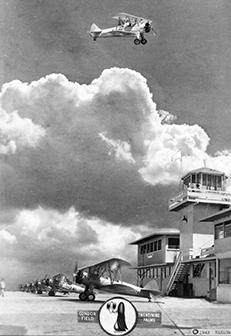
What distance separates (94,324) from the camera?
40.0 ft

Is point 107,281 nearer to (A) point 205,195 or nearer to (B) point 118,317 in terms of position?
(B) point 118,317

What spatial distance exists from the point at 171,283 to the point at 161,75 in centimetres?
1777

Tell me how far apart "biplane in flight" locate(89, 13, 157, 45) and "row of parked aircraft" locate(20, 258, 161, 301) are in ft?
20.7

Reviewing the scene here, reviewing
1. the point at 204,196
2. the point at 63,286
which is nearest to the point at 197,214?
the point at 204,196

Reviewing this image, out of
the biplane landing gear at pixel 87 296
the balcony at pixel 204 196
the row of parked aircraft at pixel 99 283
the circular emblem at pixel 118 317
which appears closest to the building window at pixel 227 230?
the balcony at pixel 204 196

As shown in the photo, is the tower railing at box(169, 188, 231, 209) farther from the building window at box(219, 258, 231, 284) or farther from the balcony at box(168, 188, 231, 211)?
the building window at box(219, 258, 231, 284)

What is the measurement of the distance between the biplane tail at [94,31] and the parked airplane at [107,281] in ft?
20.6

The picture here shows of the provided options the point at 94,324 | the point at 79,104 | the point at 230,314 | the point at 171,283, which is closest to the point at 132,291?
the point at 230,314

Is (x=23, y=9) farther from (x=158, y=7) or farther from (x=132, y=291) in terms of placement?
(x=132, y=291)

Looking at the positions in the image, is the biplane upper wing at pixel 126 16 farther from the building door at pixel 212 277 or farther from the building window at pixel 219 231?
the building door at pixel 212 277

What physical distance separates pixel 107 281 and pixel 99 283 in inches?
16.3

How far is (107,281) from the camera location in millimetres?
21422

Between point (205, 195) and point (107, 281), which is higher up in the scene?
point (205, 195)

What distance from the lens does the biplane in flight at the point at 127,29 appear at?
14047 millimetres
